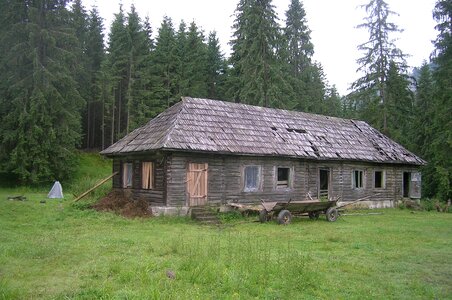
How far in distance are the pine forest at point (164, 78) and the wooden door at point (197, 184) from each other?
528 inches

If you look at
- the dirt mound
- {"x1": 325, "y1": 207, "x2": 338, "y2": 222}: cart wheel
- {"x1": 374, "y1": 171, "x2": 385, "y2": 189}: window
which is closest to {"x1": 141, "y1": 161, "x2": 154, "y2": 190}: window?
the dirt mound

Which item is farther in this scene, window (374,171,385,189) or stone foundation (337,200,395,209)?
window (374,171,385,189)

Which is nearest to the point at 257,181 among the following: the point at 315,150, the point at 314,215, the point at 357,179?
the point at 314,215

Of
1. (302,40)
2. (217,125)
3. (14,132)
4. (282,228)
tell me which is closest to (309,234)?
(282,228)

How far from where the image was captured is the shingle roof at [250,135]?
59.8 ft

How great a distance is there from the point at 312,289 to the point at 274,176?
43.3 ft

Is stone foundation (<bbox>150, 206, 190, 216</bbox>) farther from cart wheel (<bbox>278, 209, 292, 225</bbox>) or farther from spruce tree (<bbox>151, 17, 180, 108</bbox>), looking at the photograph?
spruce tree (<bbox>151, 17, 180, 108</bbox>)

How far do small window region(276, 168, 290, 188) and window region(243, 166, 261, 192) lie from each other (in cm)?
134

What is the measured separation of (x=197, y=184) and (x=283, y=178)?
19.4 feet

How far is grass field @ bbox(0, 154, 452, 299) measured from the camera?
7.03 meters

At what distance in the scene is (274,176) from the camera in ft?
67.0

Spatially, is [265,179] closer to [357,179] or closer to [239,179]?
[239,179]

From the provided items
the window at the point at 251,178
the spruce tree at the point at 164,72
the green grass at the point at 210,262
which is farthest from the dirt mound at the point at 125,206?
the spruce tree at the point at 164,72

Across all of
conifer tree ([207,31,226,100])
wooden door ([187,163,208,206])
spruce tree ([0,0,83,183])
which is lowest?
wooden door ([187,163,208,206])
